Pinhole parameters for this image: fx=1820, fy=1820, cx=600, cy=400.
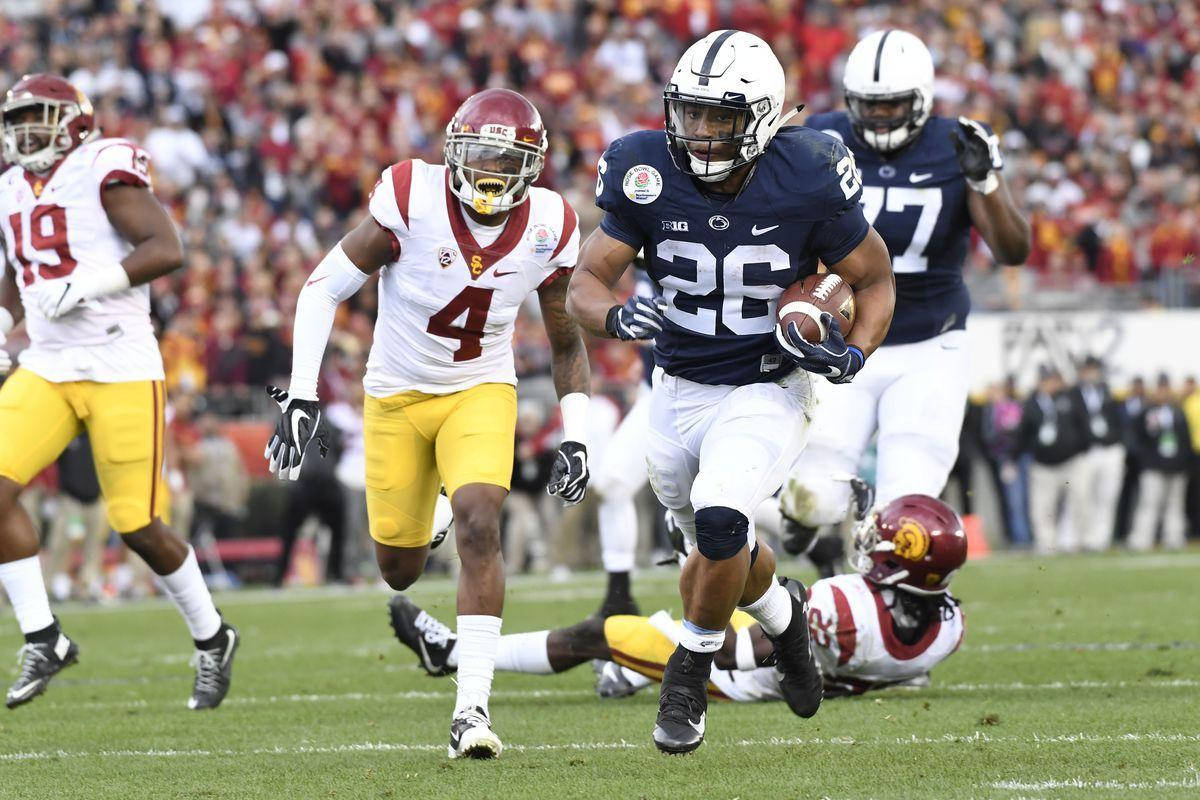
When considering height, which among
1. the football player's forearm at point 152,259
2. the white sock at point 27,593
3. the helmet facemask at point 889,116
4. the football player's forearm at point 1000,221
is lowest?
the white sock at point 27,593

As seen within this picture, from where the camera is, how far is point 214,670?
6.41 m

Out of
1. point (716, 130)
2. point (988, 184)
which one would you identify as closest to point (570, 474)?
point (716, 130)

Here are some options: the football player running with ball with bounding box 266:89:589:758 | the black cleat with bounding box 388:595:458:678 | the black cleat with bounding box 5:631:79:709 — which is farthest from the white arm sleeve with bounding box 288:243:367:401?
the black cleat with bounding box 5:631:79:709

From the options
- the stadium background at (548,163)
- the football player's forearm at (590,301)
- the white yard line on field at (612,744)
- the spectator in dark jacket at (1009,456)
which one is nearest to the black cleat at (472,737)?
the white yard line on field at (612,744)

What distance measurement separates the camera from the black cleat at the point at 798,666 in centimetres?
521

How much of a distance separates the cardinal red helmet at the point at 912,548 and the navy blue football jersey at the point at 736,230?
103 cm

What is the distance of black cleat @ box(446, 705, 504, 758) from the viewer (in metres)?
4.82

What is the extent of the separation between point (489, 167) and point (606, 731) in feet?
5.59

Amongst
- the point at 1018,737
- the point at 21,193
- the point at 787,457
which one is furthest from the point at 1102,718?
the point at 21,193

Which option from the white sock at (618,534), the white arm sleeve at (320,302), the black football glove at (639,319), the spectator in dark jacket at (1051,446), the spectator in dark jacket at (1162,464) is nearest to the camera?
the black football glove at (639,319)

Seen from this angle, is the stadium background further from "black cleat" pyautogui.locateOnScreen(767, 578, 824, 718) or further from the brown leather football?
the brown leather football

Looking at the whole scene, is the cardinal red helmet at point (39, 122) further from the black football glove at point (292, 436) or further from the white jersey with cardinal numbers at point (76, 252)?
the black football glove at point (292, 436)

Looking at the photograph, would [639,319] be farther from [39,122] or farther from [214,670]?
[39,122]

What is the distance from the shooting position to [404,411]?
18.9 ft
